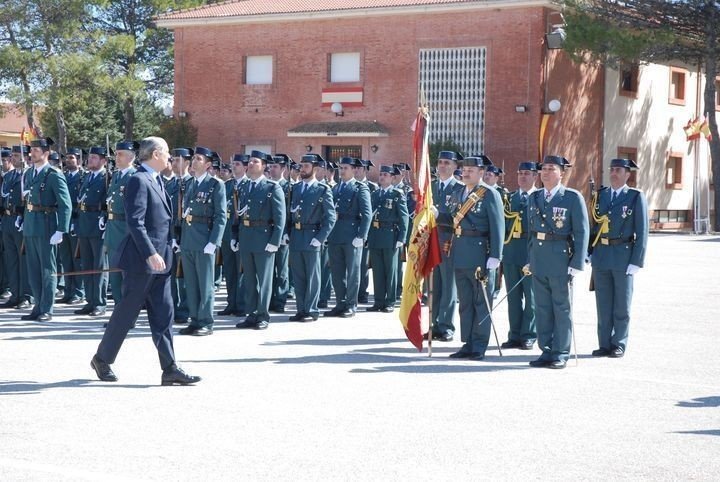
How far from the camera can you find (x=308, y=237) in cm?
1352

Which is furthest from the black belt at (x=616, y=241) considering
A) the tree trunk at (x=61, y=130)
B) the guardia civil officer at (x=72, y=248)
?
the tree trunk at (x=61, y=130)

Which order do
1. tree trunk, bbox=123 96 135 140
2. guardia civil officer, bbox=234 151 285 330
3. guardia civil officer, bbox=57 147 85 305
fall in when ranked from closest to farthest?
guardia civil officer, bbox=234 151 285 330
guardia civil officer, bbox=57 147 85 305
tree trunk, bbox=123 96 135 140

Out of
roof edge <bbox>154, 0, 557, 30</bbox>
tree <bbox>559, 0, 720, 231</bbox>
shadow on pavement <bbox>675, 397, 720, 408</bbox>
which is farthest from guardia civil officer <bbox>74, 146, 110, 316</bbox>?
tree <bbox>559, 0, 720, 231</bbox>

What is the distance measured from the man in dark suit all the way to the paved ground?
0.21 metres

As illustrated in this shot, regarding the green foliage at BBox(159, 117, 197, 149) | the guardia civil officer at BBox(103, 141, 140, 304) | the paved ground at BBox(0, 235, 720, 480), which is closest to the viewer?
the paved ground at BBox(0, 235, 720, 480)

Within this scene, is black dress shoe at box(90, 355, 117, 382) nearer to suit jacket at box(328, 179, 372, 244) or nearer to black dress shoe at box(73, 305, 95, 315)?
black dress shoe at box(73, 305, 95, 315)

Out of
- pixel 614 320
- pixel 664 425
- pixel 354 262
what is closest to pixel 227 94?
pixel 354 262

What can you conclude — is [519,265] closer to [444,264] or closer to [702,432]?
[444,264]

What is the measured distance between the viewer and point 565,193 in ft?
33.9

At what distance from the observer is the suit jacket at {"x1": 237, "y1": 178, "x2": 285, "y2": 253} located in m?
13.0

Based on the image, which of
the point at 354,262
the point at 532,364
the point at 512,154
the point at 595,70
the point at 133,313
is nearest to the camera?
the point at 133,313

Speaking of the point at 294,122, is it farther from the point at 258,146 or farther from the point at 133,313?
the point at 133,313

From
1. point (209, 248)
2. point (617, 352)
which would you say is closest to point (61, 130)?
point (209, 248)

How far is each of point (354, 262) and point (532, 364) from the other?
4.57 meters
